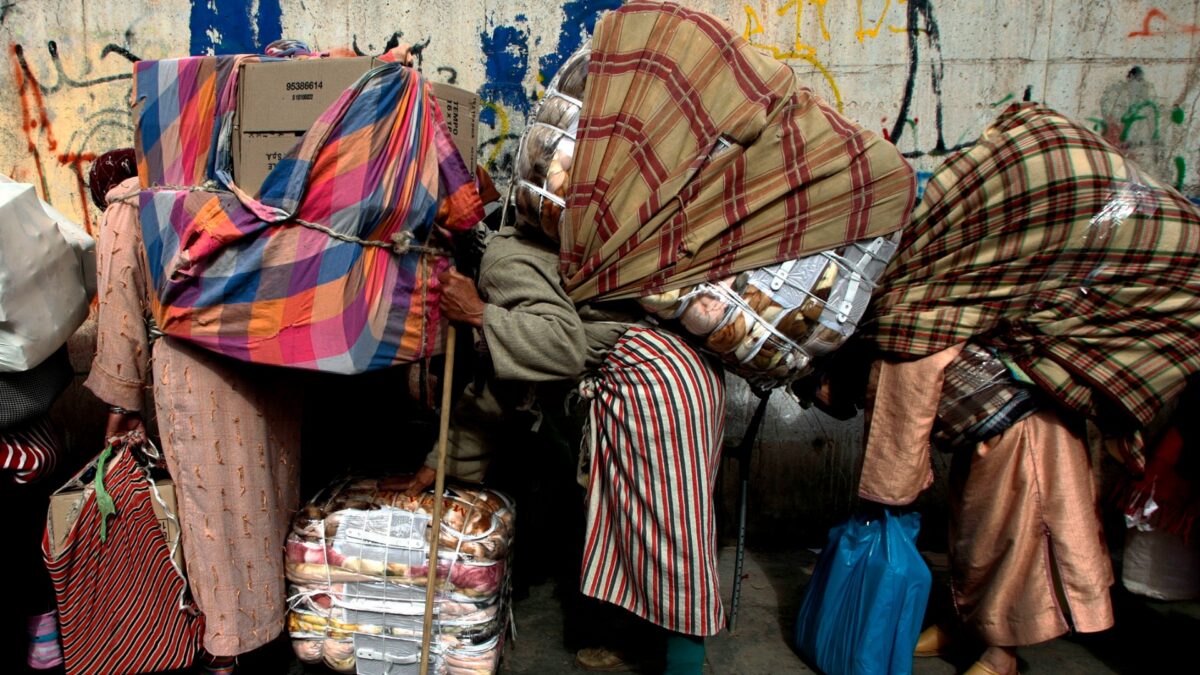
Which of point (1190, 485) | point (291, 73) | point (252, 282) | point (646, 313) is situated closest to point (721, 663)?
point (646, 313)

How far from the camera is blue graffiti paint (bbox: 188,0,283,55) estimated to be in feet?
12.1

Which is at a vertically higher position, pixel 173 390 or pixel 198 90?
pixel 198 90

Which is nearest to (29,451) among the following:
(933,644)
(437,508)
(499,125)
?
(437,508)

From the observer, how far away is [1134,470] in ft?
8.89

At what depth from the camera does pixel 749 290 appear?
2484 mm

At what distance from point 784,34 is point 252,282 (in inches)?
108

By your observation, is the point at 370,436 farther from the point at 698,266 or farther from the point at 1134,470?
the point at 1134,470

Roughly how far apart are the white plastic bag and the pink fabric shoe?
0.96 m

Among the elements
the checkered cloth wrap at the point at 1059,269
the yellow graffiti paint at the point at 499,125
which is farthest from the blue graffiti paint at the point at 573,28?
the checkered cloth wrap at the point at 1059,269

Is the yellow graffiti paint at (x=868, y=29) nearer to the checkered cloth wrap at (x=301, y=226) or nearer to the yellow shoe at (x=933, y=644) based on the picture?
the checkered cloth wrap at (x=301, y=226)

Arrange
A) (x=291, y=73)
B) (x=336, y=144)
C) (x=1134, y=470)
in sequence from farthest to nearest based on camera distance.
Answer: (x=1134, y=470) → (x=291, y=73) → (x=336, y=144)

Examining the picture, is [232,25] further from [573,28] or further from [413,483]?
[413,483]

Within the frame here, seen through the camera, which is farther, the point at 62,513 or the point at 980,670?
the point at 980,670

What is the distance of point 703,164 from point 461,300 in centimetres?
90
